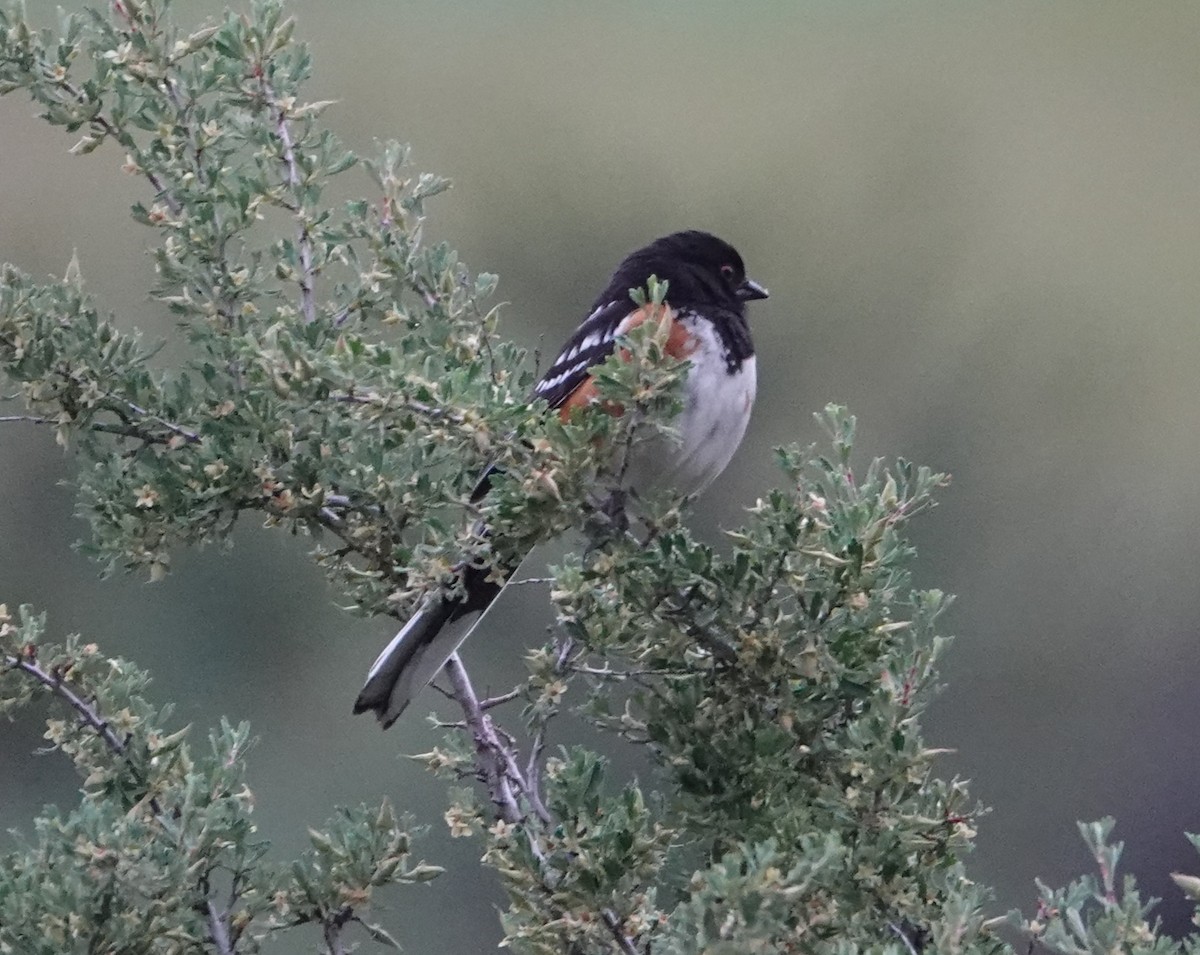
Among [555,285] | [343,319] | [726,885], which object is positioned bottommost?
[726,885]

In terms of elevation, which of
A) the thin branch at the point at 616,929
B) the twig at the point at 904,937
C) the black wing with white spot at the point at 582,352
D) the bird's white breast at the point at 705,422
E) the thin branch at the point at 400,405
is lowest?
the twig at the point at 904,937

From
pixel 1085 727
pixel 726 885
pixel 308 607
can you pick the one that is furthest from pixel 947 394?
pixel 726 885

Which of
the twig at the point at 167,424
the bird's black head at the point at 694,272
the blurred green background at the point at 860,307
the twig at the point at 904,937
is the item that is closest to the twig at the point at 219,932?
the twig at the point at 167,424

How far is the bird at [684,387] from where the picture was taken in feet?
4.78

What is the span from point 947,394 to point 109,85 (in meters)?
2.32

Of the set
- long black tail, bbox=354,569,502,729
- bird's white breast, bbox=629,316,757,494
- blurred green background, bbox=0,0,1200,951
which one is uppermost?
blurred green background, bbox=0,0,1200,951

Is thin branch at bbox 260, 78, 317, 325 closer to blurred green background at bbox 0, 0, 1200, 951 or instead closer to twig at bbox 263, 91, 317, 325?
twig at bbox 263, 91, 317, 325

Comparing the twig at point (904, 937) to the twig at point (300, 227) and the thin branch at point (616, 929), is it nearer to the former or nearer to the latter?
the thin branch at point (616, 929)

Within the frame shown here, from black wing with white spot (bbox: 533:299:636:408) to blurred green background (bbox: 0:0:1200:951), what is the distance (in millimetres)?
1077

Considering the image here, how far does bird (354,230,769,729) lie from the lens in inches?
57.3

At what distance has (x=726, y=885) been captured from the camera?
2.84 ft

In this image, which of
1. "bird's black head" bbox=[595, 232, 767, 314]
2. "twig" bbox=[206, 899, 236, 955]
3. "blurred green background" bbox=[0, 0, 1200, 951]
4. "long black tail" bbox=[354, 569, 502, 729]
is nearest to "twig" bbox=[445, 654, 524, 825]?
"long black tail" bbox=[354, 569, 502, 729]

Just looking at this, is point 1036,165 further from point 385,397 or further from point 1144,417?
point 385,397

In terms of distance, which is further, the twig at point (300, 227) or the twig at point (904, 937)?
the twig at point (300, 227)
